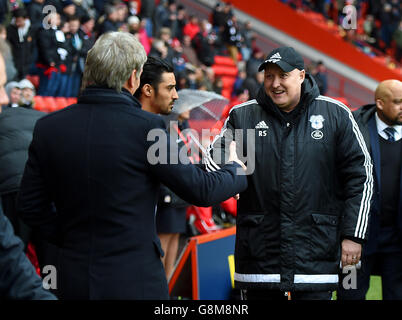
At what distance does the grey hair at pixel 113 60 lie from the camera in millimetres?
2273

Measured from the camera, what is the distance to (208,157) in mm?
3211

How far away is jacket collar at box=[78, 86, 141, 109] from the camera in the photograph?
227 centimetres

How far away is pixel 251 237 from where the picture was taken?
3.20 m

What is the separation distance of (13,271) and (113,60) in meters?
0.89

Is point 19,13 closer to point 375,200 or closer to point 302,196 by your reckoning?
point 375,200

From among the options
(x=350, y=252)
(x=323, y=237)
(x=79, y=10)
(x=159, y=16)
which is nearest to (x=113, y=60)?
(x=323, y=237)

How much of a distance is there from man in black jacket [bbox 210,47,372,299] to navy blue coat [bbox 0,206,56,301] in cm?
157

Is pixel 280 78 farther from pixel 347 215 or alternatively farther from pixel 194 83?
pixel 194 83

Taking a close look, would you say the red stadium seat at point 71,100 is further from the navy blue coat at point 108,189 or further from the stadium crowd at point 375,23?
the stadium crowd at point 375,23

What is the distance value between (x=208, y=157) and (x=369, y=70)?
18682 mm

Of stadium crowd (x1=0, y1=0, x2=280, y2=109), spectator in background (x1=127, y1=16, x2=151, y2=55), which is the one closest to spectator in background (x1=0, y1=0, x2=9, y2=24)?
stadium crowd (x1=0, y1=0, x2=280, y2=109)

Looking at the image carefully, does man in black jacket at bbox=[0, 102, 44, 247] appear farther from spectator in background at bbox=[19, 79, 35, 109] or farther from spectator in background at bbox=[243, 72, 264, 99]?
spectator in background at bbox=[243, 72, 264, 99]

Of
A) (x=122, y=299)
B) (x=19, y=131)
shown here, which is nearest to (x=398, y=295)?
(x=122, y=299)

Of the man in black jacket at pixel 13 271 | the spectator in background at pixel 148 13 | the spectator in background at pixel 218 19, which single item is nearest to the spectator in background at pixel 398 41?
the spectator in background at pixel 218 19
